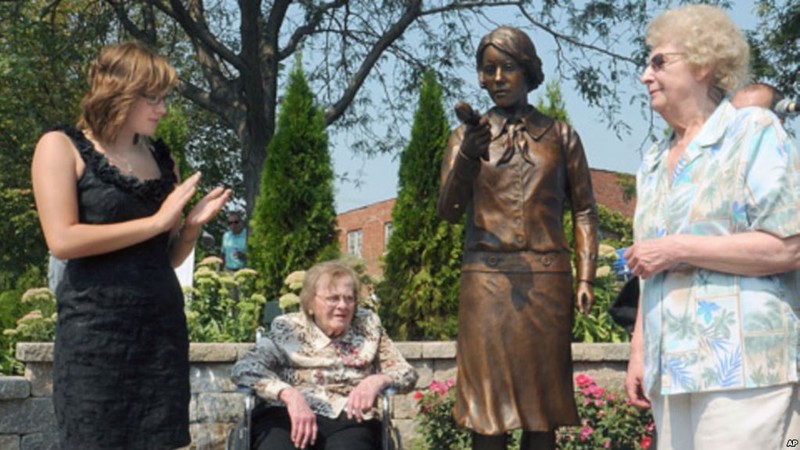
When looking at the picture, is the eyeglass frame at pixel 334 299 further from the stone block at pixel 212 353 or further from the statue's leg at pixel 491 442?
the stone block at pixel 212 353

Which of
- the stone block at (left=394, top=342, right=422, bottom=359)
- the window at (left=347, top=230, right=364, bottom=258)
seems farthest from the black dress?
the window at (left=347, top=230, right=364, bottom=258)

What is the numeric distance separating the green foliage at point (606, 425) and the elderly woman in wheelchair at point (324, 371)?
1795 millimetres

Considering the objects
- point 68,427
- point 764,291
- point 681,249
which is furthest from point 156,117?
point 764,291

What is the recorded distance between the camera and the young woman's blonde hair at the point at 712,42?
8.78 ft

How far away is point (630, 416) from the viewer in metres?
5.91

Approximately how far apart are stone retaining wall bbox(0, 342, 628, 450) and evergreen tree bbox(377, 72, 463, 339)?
4.65 ft

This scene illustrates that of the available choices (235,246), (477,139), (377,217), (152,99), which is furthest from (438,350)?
(377,217)

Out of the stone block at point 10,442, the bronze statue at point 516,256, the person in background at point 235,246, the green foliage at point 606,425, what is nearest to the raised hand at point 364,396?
the bronze statue at point 516,256

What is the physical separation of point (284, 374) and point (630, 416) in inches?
93.4

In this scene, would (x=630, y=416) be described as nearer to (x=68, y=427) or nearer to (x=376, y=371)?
(x=376, y=371)

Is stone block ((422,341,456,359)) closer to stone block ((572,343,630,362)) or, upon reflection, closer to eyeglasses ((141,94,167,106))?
stone block ((572,343,630,362))

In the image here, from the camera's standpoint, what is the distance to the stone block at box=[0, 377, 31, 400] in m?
5.95

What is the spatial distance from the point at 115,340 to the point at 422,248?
5.92 metres

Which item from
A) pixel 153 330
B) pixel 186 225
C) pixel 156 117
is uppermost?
pixel 156 117
